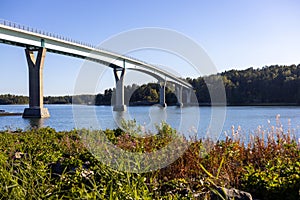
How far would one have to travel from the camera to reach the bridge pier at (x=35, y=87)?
4009 centimetres

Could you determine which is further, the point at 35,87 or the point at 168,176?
the point at 35,87

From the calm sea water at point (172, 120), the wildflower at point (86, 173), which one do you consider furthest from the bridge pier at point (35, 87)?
the wildflower at point (86, 173)

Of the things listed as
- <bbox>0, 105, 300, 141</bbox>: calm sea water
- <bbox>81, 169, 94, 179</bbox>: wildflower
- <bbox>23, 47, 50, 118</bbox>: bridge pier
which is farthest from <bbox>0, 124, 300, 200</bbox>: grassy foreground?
<bbox>23, 47, 50, 118</bbox>: bridge pier

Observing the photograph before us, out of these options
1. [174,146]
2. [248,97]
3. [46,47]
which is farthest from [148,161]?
[248,97]

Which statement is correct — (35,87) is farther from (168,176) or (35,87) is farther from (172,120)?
(168,176)

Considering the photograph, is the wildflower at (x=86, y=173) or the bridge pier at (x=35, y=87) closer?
the wildflower at (x=86, y=173)

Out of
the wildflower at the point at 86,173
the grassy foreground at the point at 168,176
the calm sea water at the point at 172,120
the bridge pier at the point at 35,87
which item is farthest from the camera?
the bridge pier at the point at 35,87

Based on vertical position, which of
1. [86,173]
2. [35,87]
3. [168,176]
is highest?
[35,87]

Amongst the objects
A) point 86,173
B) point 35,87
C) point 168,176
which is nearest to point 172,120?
point 168,176

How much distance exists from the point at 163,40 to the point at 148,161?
1898 millimetres

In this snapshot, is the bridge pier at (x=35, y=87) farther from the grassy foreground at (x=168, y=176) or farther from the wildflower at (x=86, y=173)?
the wildflower at (x=86, y=173)

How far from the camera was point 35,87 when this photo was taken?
41219 mm

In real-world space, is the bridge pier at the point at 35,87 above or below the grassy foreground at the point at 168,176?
above

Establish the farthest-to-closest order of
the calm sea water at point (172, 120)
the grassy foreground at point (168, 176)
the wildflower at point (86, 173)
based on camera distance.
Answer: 1. the calm sea water at point (172, 120)
2. the wildflower at point (86, 173)
3. the grassy foreground at point (168, 176)
